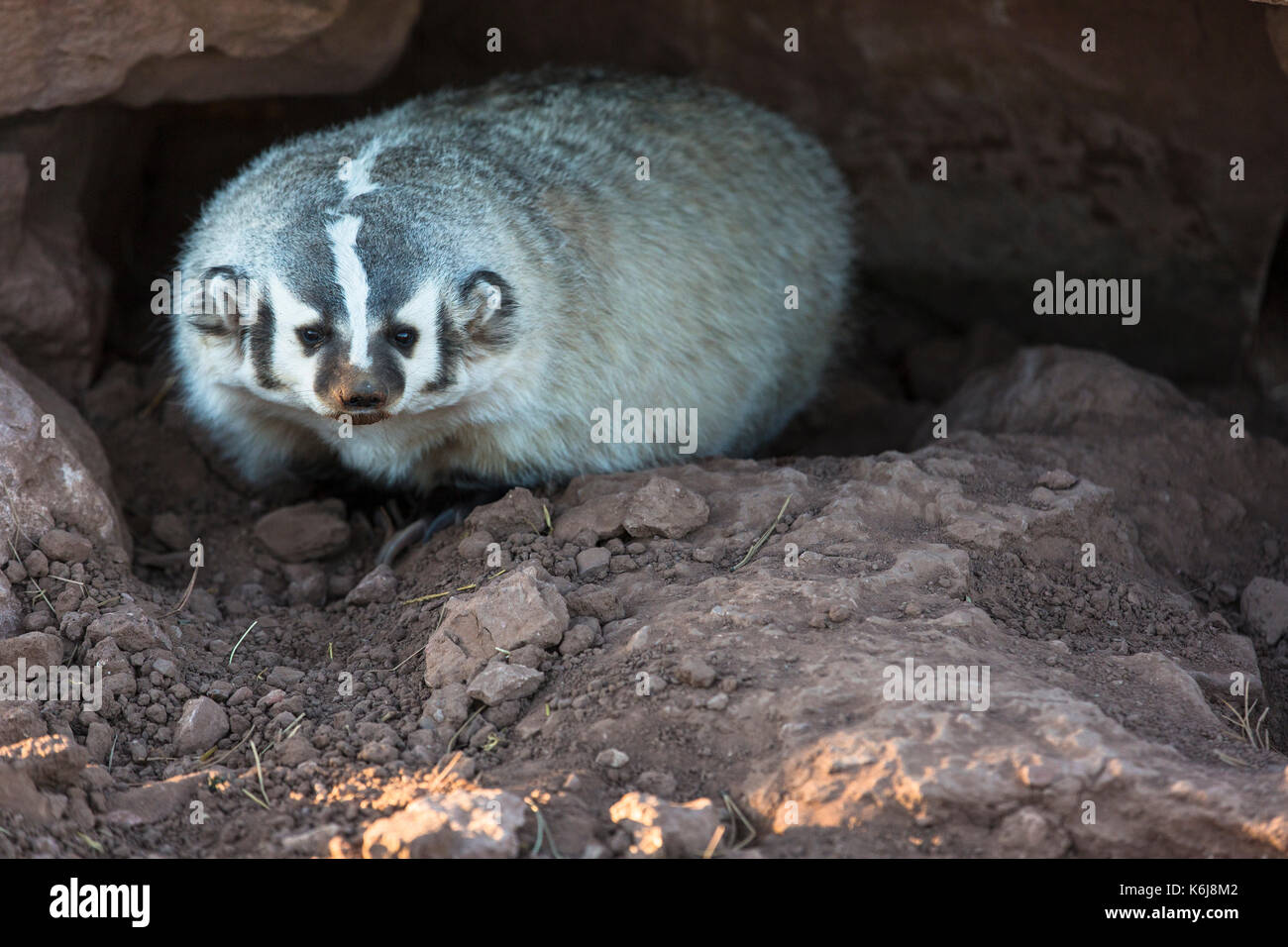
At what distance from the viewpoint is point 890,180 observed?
240 inches

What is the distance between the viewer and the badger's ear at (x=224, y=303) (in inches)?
146

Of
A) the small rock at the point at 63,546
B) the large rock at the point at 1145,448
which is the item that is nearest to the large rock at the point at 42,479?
the small rock at the point at 63,546

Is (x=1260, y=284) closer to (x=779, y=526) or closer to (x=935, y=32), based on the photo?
(x=935, y=32)

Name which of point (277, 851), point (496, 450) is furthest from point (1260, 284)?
point (277, 851)

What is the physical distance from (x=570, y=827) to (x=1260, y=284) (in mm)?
4078

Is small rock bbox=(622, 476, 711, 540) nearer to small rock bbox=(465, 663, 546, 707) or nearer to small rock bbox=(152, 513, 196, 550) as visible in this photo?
small rock bbox=(465, 663, 546, 707)

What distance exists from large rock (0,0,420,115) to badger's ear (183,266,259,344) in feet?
2.75

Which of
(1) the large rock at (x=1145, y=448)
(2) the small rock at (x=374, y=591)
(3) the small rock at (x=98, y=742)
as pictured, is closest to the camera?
(3) the small rock at (x=98, y=742)

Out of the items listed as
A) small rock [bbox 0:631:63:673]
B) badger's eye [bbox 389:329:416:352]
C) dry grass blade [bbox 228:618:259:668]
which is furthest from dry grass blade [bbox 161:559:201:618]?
badger's eye [bbox 389:329:416:352]

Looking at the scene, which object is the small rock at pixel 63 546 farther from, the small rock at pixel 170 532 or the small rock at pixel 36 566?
the small rock at pixel 170 532

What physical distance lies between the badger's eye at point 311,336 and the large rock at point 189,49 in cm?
133

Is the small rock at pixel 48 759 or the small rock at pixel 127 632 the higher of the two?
the small rock at pixel 127 632

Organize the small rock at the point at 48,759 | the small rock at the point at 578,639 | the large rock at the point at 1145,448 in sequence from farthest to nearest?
1. the large rock at the point at 1145,448
2. the small rock at the point at 578,639
3. the small rock at the point at 48,759

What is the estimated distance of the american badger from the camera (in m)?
3.59
